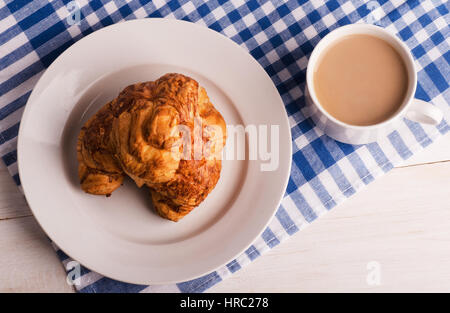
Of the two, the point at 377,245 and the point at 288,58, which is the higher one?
the point at 288,58

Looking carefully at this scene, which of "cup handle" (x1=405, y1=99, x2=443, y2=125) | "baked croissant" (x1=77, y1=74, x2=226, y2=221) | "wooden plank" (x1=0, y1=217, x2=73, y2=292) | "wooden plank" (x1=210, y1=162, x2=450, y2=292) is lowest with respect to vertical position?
"wooden plank" (x1=210, y1=162, x2=450, y2=292)

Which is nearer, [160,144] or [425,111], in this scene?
[160,144]

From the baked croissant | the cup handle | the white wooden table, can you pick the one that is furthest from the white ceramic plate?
the cup handle

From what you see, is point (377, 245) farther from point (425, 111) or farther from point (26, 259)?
point (26, 259)

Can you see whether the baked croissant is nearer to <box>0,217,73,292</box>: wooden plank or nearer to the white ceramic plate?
the white ceramic plate

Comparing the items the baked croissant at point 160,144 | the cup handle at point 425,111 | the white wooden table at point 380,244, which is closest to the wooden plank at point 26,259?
the baked croissant at point 160,144

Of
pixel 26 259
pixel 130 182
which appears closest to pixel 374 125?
pixel 130 182

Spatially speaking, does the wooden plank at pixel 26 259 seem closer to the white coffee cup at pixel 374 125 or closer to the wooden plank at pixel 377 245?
the wooden plank at pixel 377 245

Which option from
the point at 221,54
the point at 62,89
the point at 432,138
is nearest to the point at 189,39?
the point at 221,54

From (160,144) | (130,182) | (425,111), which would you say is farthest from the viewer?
(130,182)
